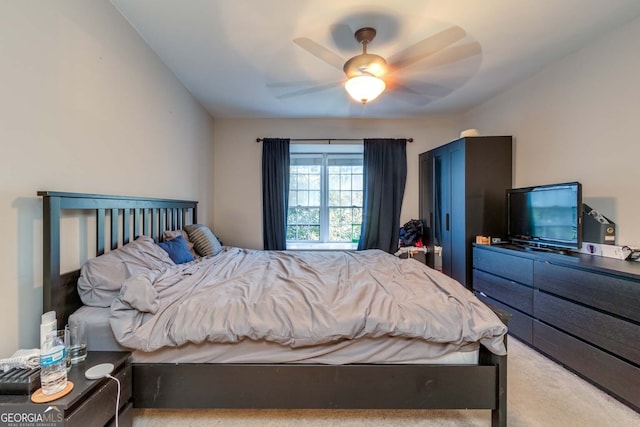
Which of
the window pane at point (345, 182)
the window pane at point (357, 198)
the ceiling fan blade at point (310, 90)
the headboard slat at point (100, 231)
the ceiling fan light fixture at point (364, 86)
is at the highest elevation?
the ceiling fan blade at point (310, 90)

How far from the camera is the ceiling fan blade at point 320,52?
2.21 meters

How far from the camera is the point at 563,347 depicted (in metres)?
1.97

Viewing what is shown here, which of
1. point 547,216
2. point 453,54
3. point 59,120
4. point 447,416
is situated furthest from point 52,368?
point 547,216

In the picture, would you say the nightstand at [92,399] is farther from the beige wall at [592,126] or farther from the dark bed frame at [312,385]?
the beige wall at [592,126]

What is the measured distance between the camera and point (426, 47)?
229cm

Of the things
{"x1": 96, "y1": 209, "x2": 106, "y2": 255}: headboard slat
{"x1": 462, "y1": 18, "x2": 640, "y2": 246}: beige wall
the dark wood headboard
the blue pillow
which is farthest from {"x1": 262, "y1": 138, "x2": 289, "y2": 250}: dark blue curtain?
{"x1": 462, "y1": 18, "x2": 640, "y2": 246}: beige wall

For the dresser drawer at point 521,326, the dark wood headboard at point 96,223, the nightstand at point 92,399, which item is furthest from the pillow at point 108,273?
the dresser drawer at point 521,326

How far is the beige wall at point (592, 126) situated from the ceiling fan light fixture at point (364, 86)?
1784mm

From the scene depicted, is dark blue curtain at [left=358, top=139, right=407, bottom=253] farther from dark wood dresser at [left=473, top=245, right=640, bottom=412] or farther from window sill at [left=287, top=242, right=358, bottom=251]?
dark wood dresser at [left=473, top=245, right=640, bottom=412]

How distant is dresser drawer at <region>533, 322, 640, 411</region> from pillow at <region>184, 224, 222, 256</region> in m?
2.95

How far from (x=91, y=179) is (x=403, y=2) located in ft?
Answer: 7.59

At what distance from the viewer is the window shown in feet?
14.8

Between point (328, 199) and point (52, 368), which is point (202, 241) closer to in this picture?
point (52, 368)

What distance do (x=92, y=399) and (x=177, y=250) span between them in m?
1.26
